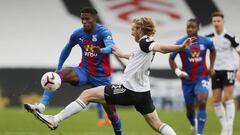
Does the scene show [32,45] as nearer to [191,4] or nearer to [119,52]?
[191,4]

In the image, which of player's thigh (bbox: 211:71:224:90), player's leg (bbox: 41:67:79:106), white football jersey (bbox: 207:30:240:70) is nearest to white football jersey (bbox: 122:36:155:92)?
player's leg (bbox: 41:67:79:106)

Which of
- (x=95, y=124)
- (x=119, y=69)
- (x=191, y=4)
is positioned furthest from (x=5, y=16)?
(x=95, y=124)

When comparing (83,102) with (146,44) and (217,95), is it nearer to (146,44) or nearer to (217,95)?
(146,44)

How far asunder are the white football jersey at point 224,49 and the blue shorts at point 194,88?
1.27 m

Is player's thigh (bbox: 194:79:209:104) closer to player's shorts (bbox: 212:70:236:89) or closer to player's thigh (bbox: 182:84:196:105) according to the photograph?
player's thigh (bbox: 182:84:196:105)

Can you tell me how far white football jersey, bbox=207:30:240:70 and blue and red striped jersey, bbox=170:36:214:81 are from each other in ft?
3.28

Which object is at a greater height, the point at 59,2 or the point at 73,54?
the point at 59,2

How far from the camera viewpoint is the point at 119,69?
917 inches

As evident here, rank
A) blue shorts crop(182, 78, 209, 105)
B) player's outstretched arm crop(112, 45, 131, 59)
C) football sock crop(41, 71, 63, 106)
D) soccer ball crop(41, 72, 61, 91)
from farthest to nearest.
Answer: blue shorts crop(182, 78, 209, 105) < football sock crop(41, 71, 63, 106) < soccer ball crop(41, 72, 61, 91) < player's outstretched arm crop(112, 45, 131, 59)

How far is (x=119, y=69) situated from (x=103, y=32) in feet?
41.5

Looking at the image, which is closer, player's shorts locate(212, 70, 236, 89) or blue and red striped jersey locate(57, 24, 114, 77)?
blue and red striped jersey locate(57, 24, 114, 77)

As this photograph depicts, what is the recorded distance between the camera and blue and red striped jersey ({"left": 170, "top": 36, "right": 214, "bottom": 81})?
1271cm

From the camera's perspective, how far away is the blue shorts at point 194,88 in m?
12.5

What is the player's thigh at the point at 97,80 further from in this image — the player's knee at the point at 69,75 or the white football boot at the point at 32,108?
the white football boot at the point at 32,108
